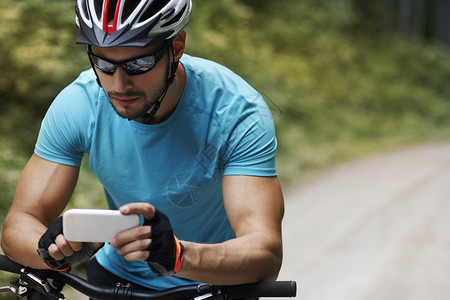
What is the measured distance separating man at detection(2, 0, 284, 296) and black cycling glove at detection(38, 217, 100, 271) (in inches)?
7.2

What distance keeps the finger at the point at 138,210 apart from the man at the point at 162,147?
1.29 feet

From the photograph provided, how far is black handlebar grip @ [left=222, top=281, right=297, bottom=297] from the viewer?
2100mm

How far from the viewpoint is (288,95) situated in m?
16.2

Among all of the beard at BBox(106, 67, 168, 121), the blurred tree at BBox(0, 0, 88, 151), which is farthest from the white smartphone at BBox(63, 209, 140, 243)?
the blurred tree at BBox(0, 0, 88, 151)

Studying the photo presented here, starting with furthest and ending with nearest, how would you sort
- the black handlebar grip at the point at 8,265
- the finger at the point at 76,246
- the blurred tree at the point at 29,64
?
the blurred tree at the point at 29,64, the black handlebar grip at the point at 8,265, the finger at the point at 76,246

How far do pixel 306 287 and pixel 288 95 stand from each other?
9953mm

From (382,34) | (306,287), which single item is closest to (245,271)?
(306,287)

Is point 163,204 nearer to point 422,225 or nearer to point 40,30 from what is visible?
point 40,30

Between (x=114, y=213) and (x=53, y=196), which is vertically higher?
(x=114, y=213)

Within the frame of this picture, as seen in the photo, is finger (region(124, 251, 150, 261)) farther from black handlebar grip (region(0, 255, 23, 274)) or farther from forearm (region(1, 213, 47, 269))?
black handlebar grip (region(0, 255, 23, 274))

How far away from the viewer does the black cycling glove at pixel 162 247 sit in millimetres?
1828

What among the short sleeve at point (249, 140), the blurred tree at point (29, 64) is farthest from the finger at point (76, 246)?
the blurred tree at point (29, 64)

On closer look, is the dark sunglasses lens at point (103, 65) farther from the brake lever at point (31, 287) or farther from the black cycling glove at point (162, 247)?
the brake lever at point (31, 287)

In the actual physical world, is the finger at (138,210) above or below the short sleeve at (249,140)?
above
